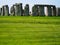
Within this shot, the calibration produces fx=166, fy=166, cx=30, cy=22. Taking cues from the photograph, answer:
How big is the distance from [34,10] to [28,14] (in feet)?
0.63

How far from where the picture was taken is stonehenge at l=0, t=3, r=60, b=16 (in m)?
4.03

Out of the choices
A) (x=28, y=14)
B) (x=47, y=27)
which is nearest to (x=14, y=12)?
(x=28, y=14)

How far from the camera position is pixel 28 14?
4.00 meters

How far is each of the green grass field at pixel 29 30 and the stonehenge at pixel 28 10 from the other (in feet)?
0.41

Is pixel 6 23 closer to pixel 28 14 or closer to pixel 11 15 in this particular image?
pixel 11 15

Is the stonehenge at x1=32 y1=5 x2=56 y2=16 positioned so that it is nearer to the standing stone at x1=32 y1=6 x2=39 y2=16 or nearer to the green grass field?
the standing stone at x1=32 y1=6 x2=39 y2=16

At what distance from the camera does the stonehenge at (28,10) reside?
13.2 feet

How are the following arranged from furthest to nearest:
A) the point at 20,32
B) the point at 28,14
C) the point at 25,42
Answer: the point at 28,14, the point at 20,32, the point at 25,42

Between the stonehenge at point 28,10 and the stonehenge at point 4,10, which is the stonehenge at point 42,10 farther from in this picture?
the stonehenge at point 4,10

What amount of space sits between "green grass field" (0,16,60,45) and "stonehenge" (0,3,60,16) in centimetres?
12

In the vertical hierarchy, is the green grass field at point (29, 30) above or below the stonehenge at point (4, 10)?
below

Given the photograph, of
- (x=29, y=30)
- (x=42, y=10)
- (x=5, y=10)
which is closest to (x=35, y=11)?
(x=42, y=10)

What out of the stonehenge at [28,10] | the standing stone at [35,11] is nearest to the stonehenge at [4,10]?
the stonehenge at [28,10]

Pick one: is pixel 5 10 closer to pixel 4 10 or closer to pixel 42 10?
pixel 4 10
